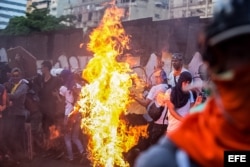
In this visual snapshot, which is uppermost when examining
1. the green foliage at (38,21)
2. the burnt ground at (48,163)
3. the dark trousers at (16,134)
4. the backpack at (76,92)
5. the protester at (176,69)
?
the green foliage at (38,21)

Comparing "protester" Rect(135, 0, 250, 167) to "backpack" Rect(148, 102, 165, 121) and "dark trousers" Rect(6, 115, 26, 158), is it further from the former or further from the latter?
"dark trousers" Rect(6, 115, 26, 158)

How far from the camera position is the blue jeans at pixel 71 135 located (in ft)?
28.5

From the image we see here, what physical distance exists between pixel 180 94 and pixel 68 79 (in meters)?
2.90

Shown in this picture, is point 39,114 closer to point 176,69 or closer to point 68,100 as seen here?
point 68,100

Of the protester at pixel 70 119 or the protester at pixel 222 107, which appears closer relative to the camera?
the protester at pixel 222 107

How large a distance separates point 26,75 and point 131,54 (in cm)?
313

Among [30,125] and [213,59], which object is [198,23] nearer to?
[30,125]

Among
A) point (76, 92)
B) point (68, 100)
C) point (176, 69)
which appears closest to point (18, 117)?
point (68, 100)

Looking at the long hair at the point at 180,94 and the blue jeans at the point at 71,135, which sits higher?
the long hair at the point at 180,94

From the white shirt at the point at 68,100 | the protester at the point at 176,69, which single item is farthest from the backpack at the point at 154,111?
the white shirt at the point at 68,100

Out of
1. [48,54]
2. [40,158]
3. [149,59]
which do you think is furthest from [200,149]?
[48,54]

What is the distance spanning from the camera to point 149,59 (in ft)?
25.8

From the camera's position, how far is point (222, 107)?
4.14ft

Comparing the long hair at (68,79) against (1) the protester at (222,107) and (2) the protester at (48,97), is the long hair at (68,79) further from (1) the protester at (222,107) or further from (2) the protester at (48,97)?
(1) the protester at (222,107)
